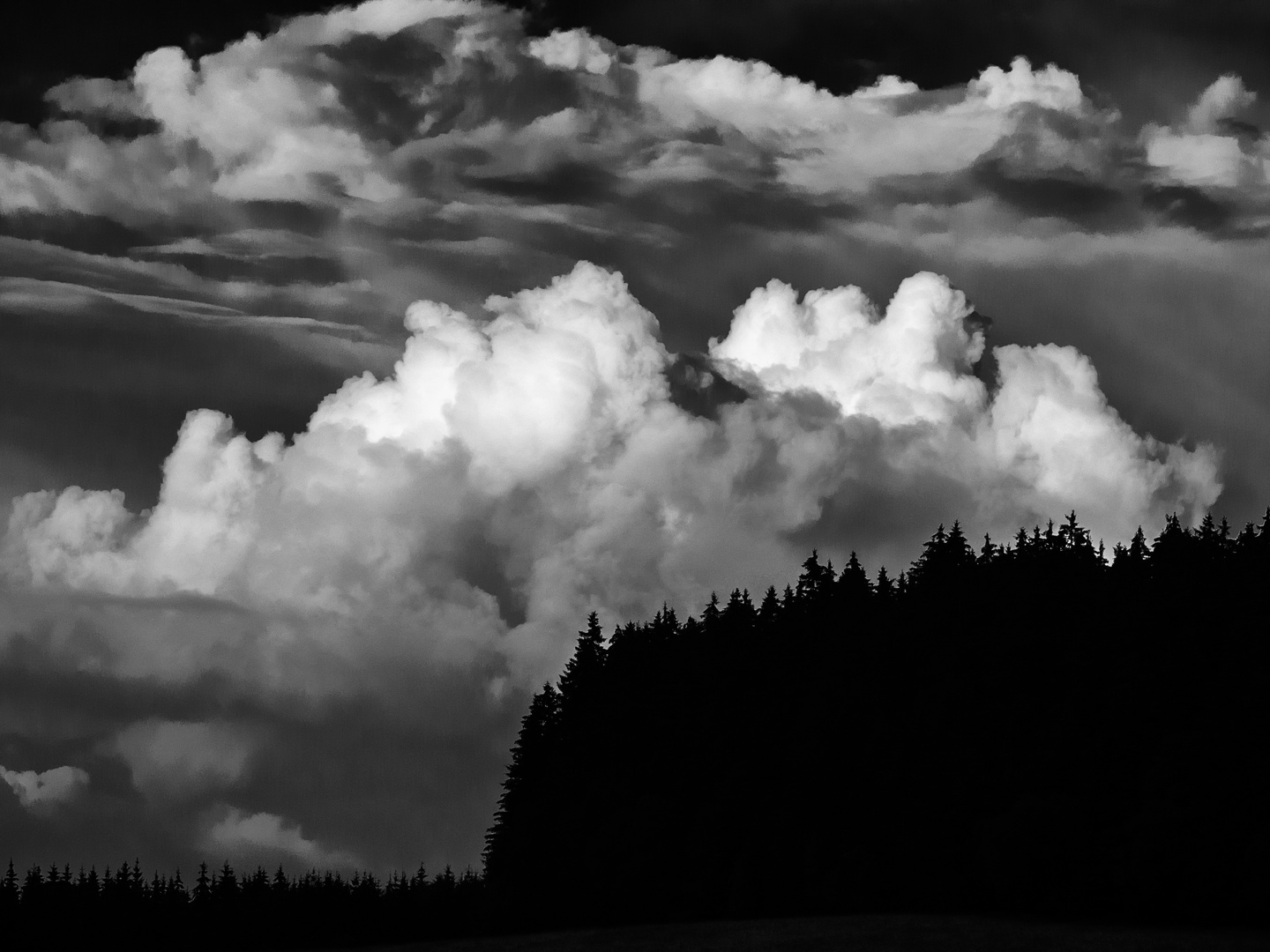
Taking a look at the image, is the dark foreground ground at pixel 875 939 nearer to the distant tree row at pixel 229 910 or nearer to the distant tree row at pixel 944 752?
the distant tree row at pixel 944 752

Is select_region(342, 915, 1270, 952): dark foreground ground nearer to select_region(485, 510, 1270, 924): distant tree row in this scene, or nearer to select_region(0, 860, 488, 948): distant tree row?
select_region(485, 510, 1270, 924): distant tree row

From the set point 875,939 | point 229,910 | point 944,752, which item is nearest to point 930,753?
point 944,752

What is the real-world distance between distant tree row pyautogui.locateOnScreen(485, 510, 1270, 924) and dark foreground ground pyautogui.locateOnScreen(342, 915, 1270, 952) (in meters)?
5.37

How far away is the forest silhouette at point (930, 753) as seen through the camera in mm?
88188

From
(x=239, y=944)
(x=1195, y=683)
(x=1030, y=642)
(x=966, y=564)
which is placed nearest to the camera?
(x=1195, y=683)

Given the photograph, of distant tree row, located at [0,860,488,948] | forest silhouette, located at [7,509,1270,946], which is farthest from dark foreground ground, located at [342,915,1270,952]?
distant tree row, located at [0,860,488,948]

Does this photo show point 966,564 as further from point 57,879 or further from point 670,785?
point 57,879

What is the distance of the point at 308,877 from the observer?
151125 mm

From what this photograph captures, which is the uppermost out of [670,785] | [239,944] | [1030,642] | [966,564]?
[966,564]

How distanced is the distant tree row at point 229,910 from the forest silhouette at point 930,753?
13.8m

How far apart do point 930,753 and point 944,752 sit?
2.86ft

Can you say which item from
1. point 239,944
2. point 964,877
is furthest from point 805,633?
point 239,944

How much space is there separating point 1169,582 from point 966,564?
1777 centimetres

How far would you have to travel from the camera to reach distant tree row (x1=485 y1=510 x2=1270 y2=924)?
289ft
